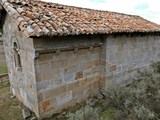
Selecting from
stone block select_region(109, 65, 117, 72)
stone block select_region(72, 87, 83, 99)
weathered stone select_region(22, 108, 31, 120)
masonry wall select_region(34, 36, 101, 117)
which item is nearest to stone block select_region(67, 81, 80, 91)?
masonry wall select_region(34, 36, 101, 117)

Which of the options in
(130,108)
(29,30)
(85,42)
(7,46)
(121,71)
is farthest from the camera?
(121,71)

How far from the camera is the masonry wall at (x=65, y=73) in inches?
183

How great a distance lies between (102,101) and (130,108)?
1806 mm

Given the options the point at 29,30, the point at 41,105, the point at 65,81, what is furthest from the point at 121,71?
the point at 29,30

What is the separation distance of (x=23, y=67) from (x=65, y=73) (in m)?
1.39

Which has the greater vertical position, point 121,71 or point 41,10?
point 41,10

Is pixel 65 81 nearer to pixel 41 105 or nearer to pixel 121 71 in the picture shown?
pixel 41 105

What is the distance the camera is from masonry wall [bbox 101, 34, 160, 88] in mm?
6305

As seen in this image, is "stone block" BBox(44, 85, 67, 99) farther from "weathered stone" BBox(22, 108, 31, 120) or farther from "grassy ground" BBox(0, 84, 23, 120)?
"grassy ground" BBox(0, 84, 23, 120)

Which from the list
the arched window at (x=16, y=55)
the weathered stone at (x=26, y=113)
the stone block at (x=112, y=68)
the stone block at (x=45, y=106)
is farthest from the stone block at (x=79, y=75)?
the arched window at (x=16, y=55)

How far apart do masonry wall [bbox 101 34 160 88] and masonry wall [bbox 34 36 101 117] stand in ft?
1.32

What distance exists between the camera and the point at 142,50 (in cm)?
830

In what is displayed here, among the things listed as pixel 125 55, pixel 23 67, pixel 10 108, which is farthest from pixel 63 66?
pixel 125 55

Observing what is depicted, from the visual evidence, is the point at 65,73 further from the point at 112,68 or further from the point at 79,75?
the point at 112,68
